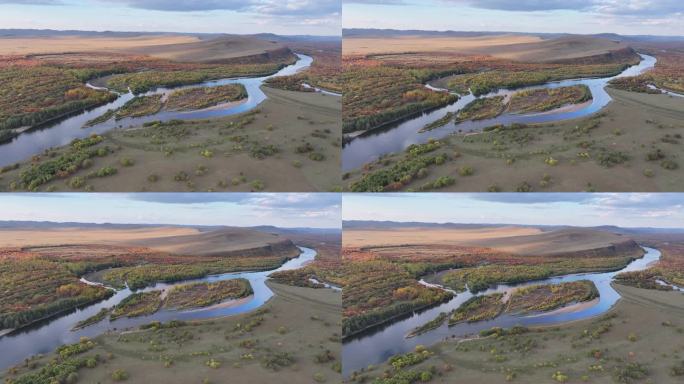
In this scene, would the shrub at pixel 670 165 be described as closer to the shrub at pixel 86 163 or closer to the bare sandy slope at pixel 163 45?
the bare sandy slope at pixel 163 45

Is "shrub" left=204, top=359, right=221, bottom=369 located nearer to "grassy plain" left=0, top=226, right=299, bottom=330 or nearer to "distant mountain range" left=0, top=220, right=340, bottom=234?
"grassy plain" left=0, top=226, right=299, bottom=330

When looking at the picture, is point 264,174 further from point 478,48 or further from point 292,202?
point 478,48

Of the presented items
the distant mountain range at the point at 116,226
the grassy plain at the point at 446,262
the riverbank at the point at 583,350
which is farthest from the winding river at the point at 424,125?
the riverbank at the point at 583,350

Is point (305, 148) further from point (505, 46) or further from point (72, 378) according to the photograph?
point (72, 378)

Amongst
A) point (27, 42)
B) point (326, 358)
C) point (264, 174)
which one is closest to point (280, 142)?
point (264, 174)

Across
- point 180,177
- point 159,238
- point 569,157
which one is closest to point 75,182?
point 180,177
